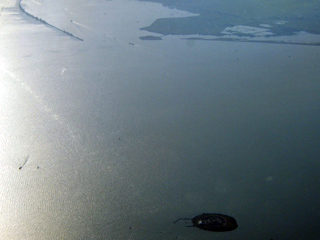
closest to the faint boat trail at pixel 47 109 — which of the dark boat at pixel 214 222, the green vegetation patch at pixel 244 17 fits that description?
the dark boat at pixel 214 222

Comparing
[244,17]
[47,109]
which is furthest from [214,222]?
[244,17]

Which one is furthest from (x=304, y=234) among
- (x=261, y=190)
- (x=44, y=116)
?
(x=44, y=116)

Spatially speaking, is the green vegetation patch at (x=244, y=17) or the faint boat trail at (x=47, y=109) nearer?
the faint boat trail at (x=47, y=109)

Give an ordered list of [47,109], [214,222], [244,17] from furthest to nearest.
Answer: [244,17] < [47,109] < [214,222]

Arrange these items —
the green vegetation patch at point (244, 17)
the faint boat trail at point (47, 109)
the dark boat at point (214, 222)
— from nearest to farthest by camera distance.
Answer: the dark boat at point (214, 222) → the faint boat trail at point (47, 109) → the green vegetation patch at point (244, 17)

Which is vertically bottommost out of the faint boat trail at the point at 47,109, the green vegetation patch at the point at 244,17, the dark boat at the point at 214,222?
the dark boat at the point at 214,222

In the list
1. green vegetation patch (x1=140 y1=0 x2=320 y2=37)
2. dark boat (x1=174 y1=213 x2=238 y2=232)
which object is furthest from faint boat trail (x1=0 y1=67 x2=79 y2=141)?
green vegetation patch (x1=140 y1=0 x2=320 y2=37)

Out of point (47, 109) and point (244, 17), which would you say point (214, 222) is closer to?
point (47, 109)

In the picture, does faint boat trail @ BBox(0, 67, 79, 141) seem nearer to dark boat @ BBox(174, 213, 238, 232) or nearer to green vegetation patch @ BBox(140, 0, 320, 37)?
dark boat @ BBox(174, 213, 238, 232)

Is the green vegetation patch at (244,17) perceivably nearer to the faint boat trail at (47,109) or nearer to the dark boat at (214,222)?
the faint boat trail at (47,109)
